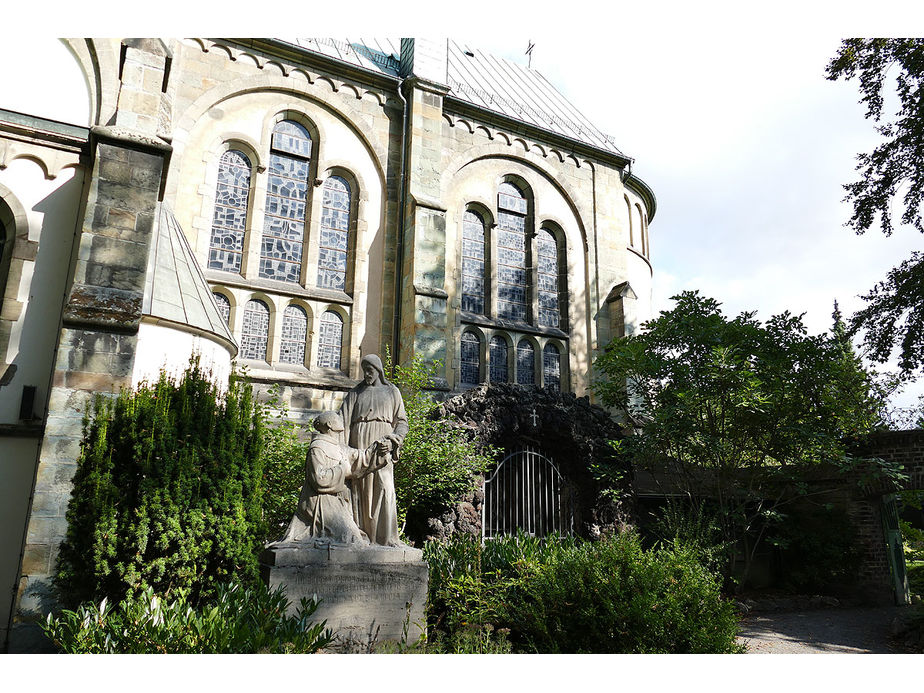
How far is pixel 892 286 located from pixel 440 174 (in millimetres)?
9770

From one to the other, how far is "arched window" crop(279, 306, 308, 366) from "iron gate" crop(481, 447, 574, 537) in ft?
16.6

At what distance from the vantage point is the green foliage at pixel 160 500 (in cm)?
640

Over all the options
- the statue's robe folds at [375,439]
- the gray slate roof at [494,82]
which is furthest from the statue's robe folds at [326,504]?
the gray slate roof at [494,82]

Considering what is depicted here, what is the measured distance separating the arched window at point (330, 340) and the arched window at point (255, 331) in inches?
47.5

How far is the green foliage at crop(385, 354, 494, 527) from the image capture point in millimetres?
9758

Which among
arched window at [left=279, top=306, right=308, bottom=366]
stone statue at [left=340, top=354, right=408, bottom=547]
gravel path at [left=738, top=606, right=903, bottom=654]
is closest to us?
stone statue at [left=340, top=354, right=408, bottom=547]

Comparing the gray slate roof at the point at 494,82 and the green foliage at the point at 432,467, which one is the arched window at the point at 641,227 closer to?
the gray slate roof at the point at 494,82

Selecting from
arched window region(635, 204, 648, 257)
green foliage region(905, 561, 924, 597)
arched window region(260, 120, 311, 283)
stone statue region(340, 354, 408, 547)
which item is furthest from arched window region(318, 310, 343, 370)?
green foliage region(905, 561, 924, 597)

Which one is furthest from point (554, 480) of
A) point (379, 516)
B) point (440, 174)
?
point (440, 174)

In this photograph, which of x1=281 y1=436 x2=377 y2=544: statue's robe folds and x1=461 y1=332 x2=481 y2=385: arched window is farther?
x1=461 y1=332 x2=481 y2=385: arched window

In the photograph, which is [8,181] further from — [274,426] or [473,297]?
[473,297]

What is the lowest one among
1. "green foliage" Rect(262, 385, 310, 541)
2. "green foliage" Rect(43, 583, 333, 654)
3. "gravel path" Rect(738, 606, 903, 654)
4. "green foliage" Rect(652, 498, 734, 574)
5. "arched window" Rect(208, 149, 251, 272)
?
"gravel path" Rect(738, 606, 903, 654)

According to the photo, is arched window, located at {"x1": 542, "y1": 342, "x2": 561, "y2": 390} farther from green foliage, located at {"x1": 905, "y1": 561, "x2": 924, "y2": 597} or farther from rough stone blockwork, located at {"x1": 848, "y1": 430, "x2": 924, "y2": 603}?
green foliage, located at {"x1": 905, "y1": 561, "x2": 924, "y2": 597}

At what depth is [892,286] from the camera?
1144cm
